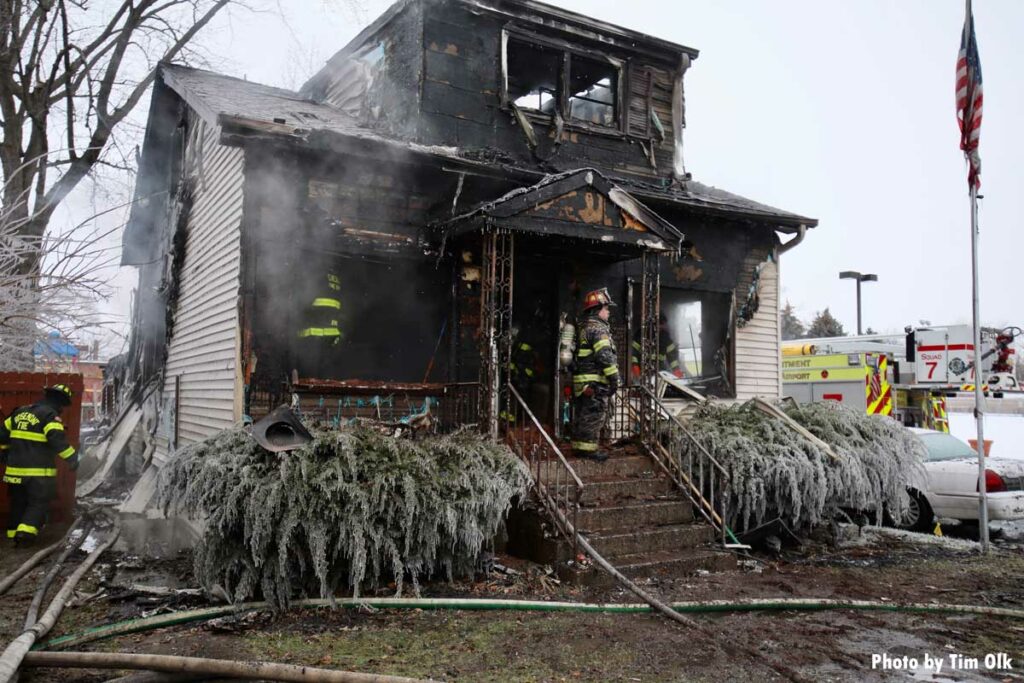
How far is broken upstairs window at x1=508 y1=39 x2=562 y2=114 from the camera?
1035 centimetres

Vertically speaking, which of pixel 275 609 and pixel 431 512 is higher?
pixel 431 512

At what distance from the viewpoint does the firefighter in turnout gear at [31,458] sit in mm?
8367

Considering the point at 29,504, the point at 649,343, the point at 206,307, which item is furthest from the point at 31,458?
the point at 649,343

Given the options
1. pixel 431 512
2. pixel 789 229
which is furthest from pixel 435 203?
pixel 789 229

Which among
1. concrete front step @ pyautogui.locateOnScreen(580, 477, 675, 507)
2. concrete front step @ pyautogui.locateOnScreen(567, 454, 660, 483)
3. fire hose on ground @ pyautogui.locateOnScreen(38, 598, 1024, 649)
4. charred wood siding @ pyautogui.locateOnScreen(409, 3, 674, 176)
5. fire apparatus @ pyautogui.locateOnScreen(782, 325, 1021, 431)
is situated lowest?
fire hose on ground @ pyautogui.locateOnScreen(38, 598, 1024, 649)

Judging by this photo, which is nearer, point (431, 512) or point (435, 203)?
point (431, 512)

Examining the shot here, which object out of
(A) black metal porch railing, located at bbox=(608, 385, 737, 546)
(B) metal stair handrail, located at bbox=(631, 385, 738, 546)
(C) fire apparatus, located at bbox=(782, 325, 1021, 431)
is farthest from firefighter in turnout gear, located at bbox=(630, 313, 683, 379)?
(C) fire apparatus, located at bbox=(782, 325, 1021, 431)

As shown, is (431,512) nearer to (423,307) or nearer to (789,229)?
(423,307)

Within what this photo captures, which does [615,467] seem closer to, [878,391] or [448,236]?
[448,236]

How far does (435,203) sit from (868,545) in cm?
696

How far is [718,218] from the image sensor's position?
36.8 feet

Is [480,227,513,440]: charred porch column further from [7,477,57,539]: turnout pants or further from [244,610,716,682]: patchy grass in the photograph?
[7,477,57,539]: turnout pants

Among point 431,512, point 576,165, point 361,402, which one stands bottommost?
point 431,512

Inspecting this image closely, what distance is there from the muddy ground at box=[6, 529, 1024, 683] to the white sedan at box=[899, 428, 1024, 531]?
279cm
